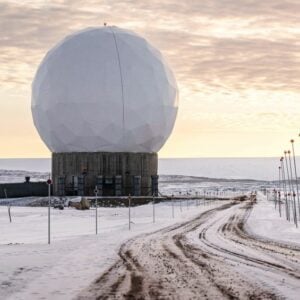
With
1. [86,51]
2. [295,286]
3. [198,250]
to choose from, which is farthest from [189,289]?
[86,51]

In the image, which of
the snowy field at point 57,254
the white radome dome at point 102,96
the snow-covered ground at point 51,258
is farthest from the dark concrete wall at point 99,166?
the snow-covered ground at point 51,258

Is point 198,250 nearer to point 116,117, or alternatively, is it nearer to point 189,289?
point 189,289

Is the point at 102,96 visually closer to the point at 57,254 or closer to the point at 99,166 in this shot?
the point at 99,166

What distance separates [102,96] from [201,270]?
44.2m

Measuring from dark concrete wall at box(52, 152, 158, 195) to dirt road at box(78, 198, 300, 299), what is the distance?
33.2 m

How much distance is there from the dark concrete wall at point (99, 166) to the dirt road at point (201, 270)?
33188mm

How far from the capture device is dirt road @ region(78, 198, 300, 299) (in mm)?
12469

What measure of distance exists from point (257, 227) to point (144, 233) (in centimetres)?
848

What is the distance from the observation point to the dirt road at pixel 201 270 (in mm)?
12469

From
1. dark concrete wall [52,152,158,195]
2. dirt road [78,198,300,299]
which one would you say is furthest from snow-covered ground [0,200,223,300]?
dark concrete wall [52,152,158,195]

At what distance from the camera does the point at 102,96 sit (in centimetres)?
5894

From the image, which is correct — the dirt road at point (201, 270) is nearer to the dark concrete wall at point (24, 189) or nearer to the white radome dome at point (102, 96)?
the white radome dome at point (102, 96)

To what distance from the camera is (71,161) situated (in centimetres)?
5994

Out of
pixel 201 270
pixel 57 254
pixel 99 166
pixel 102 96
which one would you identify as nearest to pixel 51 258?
pixel 57 254
